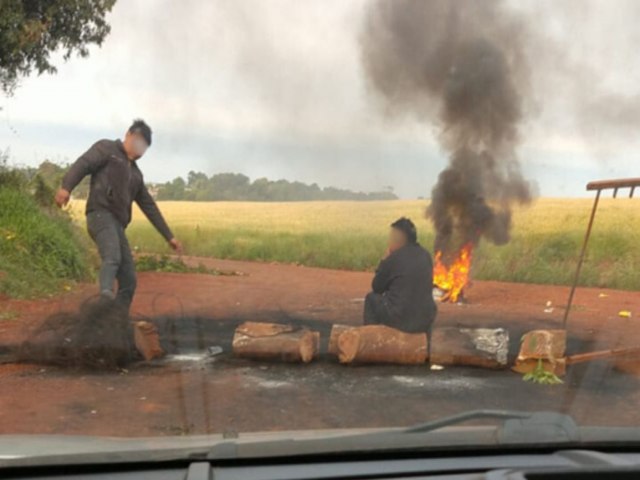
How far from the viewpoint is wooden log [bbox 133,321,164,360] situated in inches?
279

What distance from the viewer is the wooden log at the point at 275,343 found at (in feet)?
23.1

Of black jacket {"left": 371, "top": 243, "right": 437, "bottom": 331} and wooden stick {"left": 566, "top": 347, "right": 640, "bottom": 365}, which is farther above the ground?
black jacket {"left": 371, "top": 243, "right": 437, "bottom": 331}

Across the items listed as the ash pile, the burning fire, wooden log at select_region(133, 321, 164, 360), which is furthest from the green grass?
the burning fire

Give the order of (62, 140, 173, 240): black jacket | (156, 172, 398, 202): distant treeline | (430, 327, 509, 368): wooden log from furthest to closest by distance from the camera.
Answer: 1. (156, 172, 398, 202): distant treeline
2. (62, 140, 173, 240): black jacket
3. (430, 327, 509, 368): wooden log

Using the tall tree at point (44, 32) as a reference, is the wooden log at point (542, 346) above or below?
below

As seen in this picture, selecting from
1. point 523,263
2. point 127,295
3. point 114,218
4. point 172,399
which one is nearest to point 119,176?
point 114,218

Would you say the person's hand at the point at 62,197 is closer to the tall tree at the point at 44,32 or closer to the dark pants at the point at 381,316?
the dark pants at the point at 381,316

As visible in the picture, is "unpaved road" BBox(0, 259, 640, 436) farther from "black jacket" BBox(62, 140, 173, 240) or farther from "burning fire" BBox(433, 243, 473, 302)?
"burning fire" BBox(433, 243, 473, 302)

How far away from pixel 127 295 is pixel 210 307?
3300mm

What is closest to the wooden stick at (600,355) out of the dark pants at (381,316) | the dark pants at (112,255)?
the dark pants at (381,316)

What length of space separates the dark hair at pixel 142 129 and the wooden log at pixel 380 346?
269 centimetres

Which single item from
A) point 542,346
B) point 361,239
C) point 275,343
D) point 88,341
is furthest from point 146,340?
point 361,239

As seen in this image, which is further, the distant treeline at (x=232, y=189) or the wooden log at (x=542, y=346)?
the distant treeline at (x=232, y=189)

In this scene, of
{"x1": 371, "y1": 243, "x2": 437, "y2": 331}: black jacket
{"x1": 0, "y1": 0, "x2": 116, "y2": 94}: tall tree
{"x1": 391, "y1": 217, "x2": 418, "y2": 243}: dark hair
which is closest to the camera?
{"x1": 371, "y1": 243, "x2": 437, "y2": 331}: black jacket
